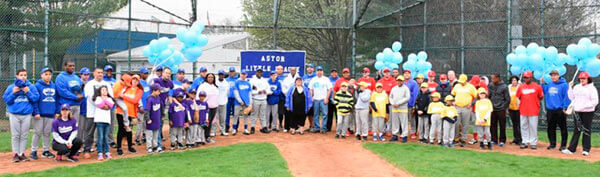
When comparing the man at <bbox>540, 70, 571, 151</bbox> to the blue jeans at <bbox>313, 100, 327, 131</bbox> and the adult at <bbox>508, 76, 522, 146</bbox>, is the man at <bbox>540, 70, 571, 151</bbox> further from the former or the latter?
the blue jeans at <bbox>313, 100, 327, 131</bbox>

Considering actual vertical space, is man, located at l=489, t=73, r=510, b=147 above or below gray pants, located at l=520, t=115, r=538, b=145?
above

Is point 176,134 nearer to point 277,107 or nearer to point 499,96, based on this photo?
point 277,107

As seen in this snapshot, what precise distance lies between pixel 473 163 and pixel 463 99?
7.98 feet

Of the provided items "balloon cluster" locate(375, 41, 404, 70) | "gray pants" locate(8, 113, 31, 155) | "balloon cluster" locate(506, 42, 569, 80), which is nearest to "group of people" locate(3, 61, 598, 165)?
"gray pants" locate(8, 113, 31, 155)

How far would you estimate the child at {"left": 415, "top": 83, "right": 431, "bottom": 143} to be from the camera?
35.3 ft

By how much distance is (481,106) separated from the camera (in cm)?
1021

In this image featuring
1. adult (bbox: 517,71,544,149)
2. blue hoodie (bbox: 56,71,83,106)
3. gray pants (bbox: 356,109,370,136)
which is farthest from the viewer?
gray pants (bbox: 356,109,370,136)

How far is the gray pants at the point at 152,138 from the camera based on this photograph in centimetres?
941

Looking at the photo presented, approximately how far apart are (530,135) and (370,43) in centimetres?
620

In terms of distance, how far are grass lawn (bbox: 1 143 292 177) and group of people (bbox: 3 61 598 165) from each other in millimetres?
810

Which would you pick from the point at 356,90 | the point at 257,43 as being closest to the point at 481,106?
the point at 356,90

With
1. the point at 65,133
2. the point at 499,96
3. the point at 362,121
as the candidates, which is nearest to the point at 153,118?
the point at 65,133

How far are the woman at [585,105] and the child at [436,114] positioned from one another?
2.38 metres

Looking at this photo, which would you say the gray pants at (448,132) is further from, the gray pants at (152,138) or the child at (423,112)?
the gray pants at (152,138)
